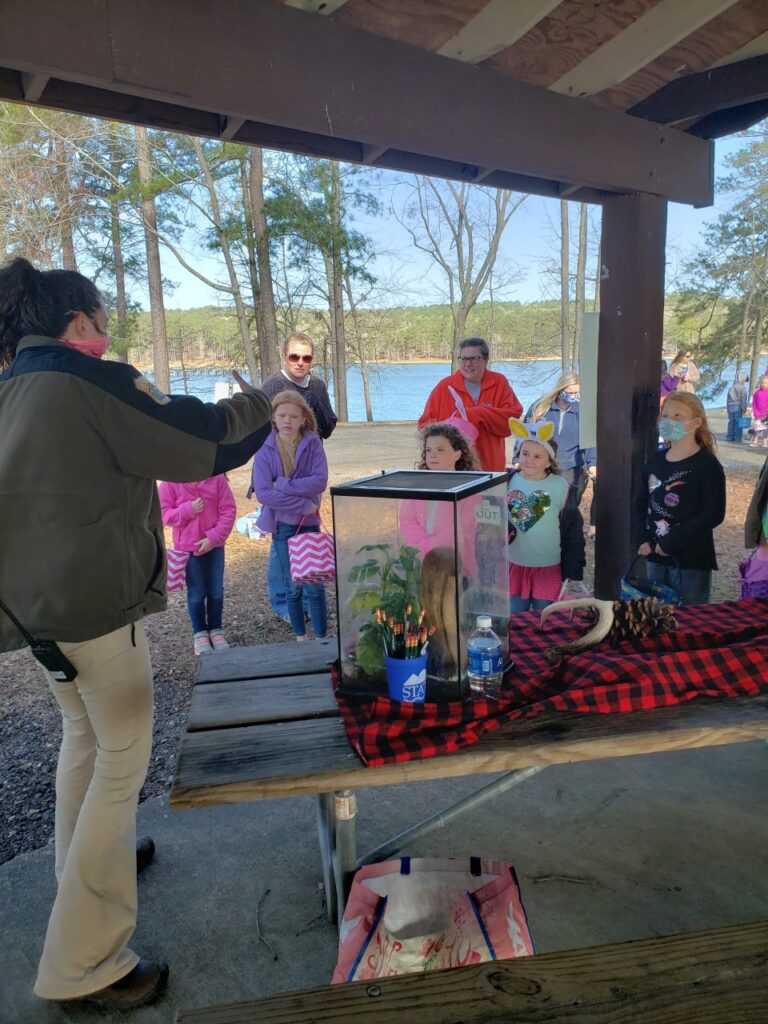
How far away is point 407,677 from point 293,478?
2600mm

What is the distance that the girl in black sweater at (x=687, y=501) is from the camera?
3.32m

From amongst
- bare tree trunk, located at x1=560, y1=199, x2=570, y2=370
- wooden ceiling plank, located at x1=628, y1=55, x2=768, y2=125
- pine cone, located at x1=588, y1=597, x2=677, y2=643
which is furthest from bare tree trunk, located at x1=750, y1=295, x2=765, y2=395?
pine cone, located at x1=588, y1=597, x2=677, y2=643

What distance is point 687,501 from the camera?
338 centimetres

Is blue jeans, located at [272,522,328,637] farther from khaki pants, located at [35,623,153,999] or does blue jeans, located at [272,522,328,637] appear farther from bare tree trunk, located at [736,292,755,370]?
bare tree trunk, located at [736,292,755,370]

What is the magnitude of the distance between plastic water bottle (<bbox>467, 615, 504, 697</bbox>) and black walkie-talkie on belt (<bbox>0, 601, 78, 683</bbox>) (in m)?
0.93

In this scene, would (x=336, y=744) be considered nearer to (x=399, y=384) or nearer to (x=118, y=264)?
(x=118, y=264)

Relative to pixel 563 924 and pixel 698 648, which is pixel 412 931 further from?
pixel 698 648

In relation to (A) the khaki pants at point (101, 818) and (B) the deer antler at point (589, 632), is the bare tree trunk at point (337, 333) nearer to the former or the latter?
(B) the deer antler at point (589, 632)

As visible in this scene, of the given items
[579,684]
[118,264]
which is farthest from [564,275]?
[579,684]

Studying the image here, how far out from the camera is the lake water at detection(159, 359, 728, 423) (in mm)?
27484

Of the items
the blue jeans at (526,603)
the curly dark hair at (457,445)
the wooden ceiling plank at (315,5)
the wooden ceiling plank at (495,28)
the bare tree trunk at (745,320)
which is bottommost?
the blue jeans at (526,603)

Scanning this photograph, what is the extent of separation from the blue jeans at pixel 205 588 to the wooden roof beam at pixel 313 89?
2246 millimetres

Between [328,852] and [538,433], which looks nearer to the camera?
[328,852]

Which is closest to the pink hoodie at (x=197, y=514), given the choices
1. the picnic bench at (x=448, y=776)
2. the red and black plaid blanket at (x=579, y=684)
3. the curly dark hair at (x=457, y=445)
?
the curly dark hair at (x=457, y=445)
